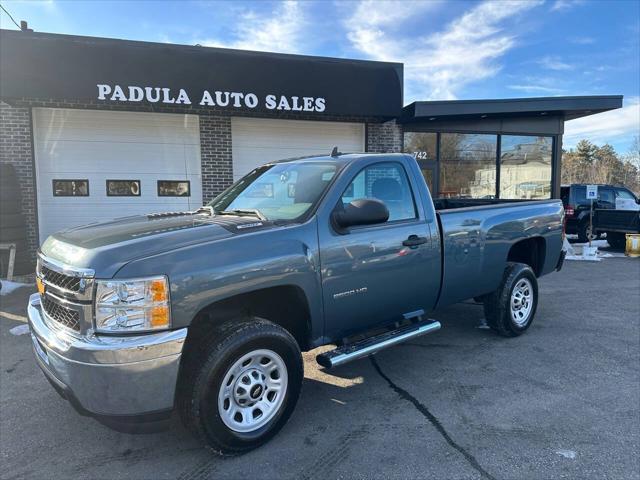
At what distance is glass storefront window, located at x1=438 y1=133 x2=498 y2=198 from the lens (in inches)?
511

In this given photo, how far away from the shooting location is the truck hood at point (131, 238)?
2660mm

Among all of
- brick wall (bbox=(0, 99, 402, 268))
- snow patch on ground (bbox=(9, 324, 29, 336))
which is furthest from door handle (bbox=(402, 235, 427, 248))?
brick wall (bbox=(0, 99, 402, 268))

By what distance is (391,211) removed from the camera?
405 cm

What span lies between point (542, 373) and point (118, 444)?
A: 12.1ft

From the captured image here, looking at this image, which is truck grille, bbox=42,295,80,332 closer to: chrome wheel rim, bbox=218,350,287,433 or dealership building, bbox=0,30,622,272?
chrome wheel rim, bbox=218,350,287,433

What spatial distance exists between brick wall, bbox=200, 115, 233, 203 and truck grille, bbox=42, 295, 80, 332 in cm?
718

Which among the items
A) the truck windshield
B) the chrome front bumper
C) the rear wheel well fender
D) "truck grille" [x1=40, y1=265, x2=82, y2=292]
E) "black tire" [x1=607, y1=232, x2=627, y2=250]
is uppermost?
the truck windshield

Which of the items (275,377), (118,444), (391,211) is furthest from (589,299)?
(118,444)

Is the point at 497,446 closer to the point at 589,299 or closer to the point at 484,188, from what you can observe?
the point at 589,299

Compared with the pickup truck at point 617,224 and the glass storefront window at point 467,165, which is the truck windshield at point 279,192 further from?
the pickup truck at point 617,224

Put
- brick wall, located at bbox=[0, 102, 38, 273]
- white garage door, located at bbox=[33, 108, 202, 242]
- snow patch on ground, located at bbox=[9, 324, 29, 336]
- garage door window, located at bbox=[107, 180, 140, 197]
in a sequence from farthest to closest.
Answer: garage door window, located at bbox=[107, 180, 140, 197] < white garage door, located at bbox=[33, 108, 202, 242] < brick wall, located at bbox=[0, 102, 38, 273] < snow patch on ground, located at bbox=[9, 324, 29, 336]

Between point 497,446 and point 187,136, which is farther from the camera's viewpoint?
point 187,136

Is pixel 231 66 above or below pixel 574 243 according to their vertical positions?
above

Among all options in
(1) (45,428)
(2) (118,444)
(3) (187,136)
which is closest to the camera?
(2) (118,444)
